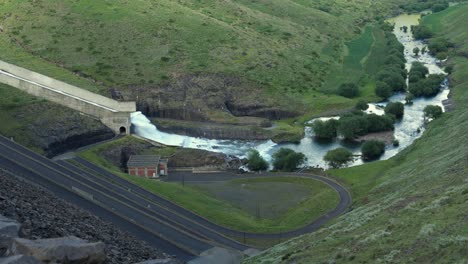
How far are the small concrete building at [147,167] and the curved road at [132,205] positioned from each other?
574cm

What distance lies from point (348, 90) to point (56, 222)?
85397mm

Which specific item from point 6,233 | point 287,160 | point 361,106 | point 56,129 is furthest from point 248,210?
point 361,106

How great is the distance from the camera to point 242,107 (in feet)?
348

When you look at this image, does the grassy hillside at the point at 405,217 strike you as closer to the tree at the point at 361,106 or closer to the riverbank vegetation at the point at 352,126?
the riverbank vegetation at the point at 352,126

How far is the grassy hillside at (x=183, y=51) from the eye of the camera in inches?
4235

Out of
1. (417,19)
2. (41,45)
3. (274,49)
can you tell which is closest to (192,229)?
(41,45)

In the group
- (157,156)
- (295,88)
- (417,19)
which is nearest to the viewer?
(157,156)

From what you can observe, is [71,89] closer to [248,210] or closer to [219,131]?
[219,131]

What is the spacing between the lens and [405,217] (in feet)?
124

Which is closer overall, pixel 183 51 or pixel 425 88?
pixel 425 88

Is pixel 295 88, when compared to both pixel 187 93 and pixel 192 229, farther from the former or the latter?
pixel 192 229

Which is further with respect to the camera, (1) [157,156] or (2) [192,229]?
(1) [157,156]

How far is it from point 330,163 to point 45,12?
2687 inches

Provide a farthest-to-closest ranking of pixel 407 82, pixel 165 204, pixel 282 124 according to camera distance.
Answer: pixel 407 82 < pixel 282 124 < pixel 165 204
